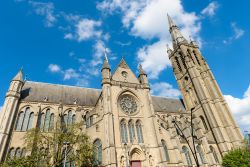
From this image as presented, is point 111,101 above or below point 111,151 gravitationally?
above

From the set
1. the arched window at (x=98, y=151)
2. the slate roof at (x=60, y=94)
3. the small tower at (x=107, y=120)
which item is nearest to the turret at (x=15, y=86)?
the slate roof at (x=60, y=94)

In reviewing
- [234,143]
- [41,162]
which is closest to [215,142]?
[234,143]

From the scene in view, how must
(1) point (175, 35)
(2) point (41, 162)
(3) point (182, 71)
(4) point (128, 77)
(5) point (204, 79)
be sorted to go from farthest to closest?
(1) point (175, 35)
(3) point (182, 71)
(5) point (204, 79)
(4) point (128, 77)
(2) point (41, 162)

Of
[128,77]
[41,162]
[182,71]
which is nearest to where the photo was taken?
[41,162]

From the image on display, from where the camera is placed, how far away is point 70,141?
21.8 metres

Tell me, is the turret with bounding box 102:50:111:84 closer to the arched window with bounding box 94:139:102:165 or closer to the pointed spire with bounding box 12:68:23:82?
the arched window with bounding box 94:139:102:165

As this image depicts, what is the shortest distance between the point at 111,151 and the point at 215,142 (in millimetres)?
23009

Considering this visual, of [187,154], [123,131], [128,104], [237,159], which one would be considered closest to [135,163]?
[123,131]

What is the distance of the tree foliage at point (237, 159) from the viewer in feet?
89.6

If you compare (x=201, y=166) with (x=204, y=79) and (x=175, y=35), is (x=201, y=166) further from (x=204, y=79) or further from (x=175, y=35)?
(x=175, y=35)

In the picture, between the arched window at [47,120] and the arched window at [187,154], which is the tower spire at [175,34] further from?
the arched window at [47,120]

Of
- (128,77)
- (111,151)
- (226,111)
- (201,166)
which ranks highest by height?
(128,77)

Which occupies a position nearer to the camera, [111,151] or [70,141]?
[70,141]

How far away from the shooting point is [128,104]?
1224 inches
